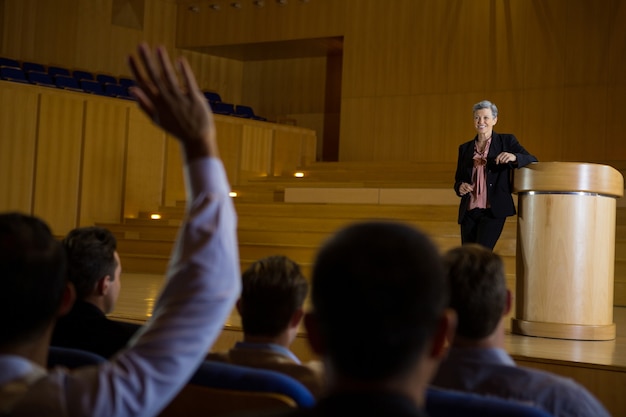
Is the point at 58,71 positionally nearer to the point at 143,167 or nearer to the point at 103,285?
the point at 143,167

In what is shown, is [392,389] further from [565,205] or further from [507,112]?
[507,112]

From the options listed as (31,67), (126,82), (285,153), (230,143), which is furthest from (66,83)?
(285,153)

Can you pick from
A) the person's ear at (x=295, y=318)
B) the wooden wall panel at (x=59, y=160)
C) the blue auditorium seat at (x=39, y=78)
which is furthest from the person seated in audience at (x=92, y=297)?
the blue auditorium seat at (x=39, y=78)

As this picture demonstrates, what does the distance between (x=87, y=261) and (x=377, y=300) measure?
148 cm

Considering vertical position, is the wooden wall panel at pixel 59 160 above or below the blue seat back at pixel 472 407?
above

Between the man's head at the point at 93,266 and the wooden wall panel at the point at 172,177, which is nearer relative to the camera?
the man's head at the point at 93,266

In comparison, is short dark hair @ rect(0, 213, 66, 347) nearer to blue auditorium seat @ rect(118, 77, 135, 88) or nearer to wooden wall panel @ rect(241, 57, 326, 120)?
blue auditorium seat @ rect(118, 77, 135, 88)

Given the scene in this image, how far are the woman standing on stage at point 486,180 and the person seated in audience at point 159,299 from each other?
3.26m

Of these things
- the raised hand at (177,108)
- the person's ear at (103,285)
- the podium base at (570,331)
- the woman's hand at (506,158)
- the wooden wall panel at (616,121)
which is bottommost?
the podium base at (570,331)

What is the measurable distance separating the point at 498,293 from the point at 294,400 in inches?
20.5

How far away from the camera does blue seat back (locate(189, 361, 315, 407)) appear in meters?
1.44

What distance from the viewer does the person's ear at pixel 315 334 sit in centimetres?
90

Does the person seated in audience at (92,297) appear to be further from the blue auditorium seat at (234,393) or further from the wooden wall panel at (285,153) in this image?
the wooden wall panel at (285,153)

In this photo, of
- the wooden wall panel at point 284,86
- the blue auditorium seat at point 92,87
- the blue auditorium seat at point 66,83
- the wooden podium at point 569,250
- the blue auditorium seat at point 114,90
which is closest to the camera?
the wooden podium at point 569,250
